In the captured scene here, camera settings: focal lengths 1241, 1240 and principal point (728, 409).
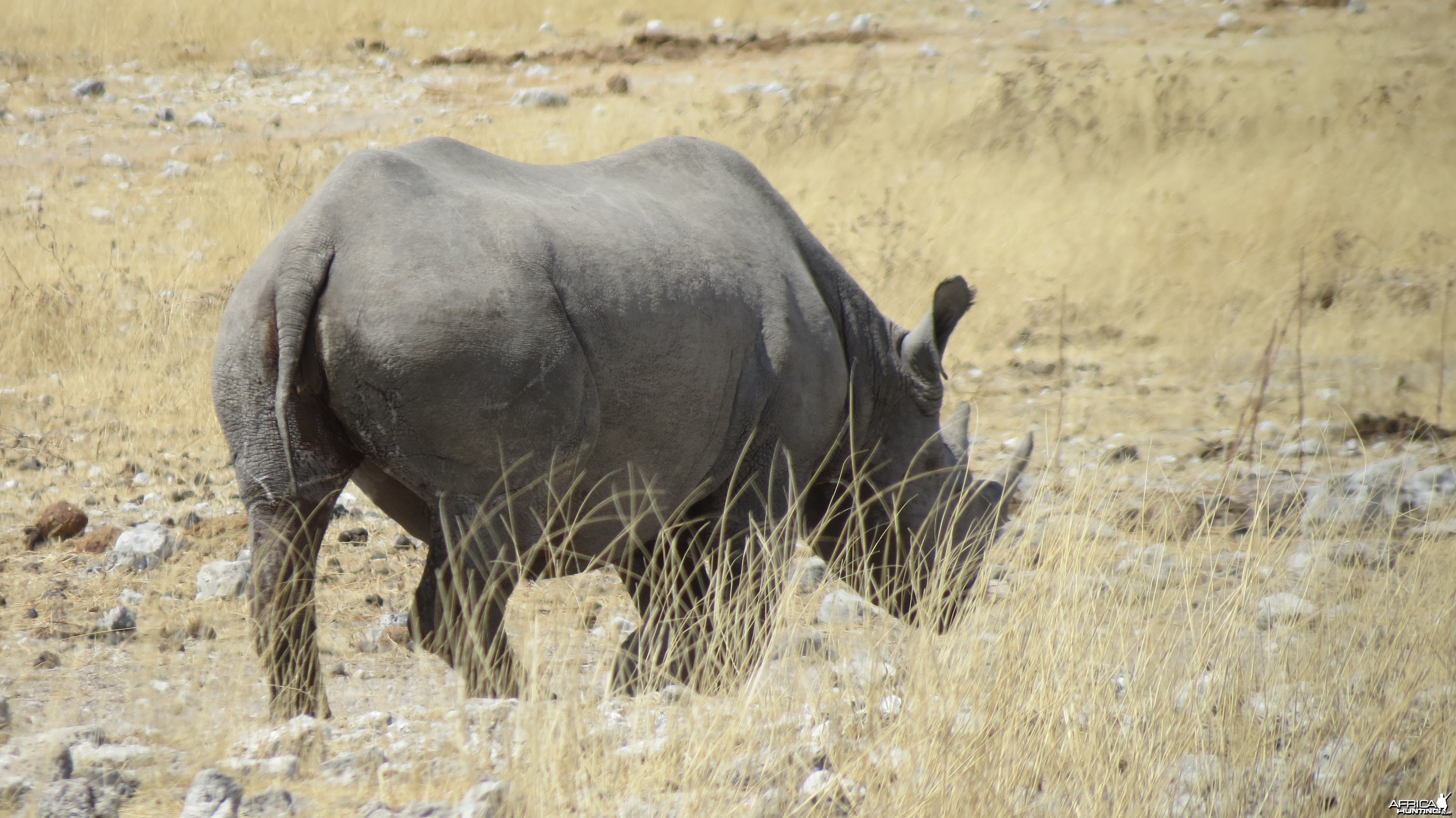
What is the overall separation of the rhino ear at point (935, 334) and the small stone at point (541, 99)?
39.9 feet

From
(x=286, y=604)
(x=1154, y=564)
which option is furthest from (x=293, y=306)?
(x=1154, y=564)

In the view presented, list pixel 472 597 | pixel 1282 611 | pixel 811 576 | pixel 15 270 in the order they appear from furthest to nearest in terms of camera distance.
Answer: pixel 15 270 → pixel 811 576 → pixel 1282 611 → pixel 472 597

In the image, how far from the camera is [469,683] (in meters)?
3.95

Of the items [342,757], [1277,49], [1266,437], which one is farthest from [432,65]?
[342,757]

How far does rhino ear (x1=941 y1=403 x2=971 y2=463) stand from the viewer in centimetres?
536

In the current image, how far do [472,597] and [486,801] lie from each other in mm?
1185

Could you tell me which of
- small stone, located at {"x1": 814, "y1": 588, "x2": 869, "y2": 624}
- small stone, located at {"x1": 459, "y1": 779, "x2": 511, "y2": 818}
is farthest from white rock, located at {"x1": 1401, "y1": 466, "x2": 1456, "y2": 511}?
small stone, located at {"x1": 459, "y1": 779, "x2": 511, "y2": 818}

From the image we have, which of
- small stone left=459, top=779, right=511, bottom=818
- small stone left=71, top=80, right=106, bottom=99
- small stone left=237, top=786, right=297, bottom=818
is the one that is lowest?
small stone left=459, top=779, right=511, bottom=818

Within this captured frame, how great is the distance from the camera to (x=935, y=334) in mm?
5180

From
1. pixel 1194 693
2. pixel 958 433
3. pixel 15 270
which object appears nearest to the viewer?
pixel 1194 693

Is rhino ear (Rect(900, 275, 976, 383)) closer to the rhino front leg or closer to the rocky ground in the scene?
the rocky ground

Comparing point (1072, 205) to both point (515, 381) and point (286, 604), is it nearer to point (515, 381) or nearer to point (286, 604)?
point (515, 381)

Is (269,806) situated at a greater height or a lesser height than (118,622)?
greater

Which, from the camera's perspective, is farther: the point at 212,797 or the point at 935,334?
the point at 935,334
